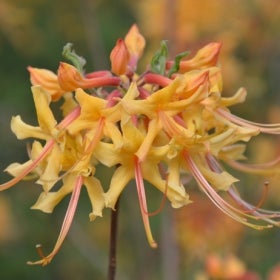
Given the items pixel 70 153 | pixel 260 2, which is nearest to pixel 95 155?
pixel 70 153

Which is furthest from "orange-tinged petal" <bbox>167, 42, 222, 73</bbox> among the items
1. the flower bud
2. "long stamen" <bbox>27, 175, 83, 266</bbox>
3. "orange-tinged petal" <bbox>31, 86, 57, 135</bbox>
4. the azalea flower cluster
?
"long stamen" <bbox>27, 175, 83, 266</bbox>

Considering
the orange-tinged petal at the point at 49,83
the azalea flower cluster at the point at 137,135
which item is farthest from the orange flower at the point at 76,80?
the orange-tinged petal at the point at 49,83

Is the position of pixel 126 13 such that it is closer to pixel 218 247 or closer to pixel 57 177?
pixel 218 247

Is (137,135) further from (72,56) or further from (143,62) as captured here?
(143,62)

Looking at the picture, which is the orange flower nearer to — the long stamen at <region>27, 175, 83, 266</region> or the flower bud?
the flower bud

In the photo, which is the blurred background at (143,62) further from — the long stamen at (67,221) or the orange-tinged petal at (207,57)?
the long stamen at (67,221)

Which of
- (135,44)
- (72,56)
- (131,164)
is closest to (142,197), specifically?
(131,164)
